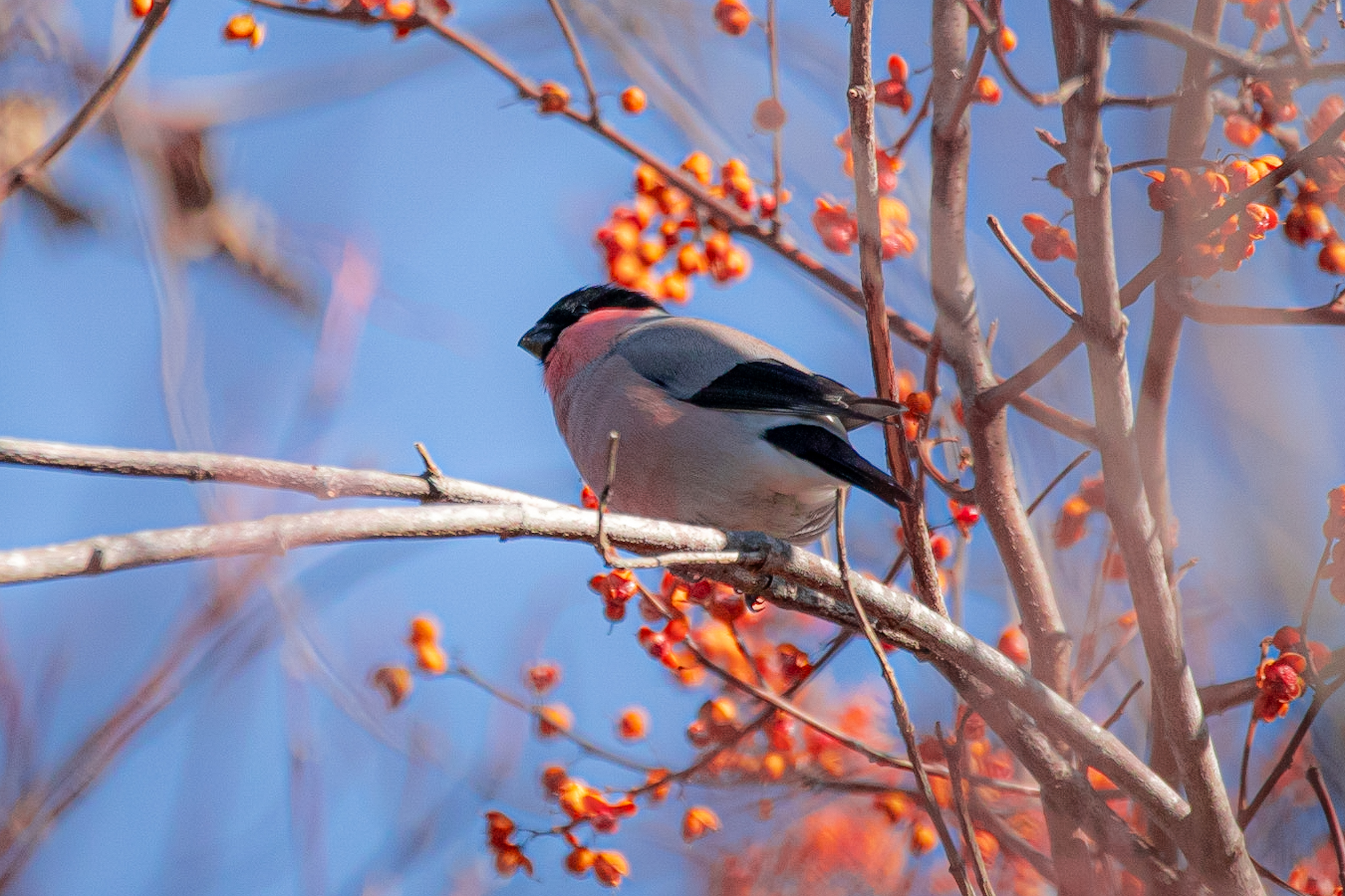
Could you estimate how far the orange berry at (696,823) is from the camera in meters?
2.71

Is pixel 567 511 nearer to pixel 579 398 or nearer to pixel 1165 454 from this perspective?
pixel 1165 454

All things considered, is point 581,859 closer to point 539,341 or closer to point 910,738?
point 910,738

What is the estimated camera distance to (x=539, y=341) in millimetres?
3762

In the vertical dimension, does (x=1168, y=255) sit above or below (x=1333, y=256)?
below

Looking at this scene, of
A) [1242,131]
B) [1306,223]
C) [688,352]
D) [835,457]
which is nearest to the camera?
[1306,223]

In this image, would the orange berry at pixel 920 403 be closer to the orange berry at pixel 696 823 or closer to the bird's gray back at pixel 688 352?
the bird's gray back at pixel 688 352

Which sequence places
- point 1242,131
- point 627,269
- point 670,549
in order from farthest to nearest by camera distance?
point 627,269, point 1242,131, point 670,549

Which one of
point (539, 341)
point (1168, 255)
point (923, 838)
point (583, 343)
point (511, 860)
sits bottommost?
point (511, 860)

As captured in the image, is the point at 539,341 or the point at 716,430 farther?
the point at 539,341

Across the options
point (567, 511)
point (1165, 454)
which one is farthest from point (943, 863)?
point (567, 511)

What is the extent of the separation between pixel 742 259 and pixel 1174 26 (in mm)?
1555

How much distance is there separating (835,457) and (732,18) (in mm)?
1238

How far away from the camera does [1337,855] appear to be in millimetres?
1946

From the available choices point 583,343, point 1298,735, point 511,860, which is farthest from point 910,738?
point 583,343
